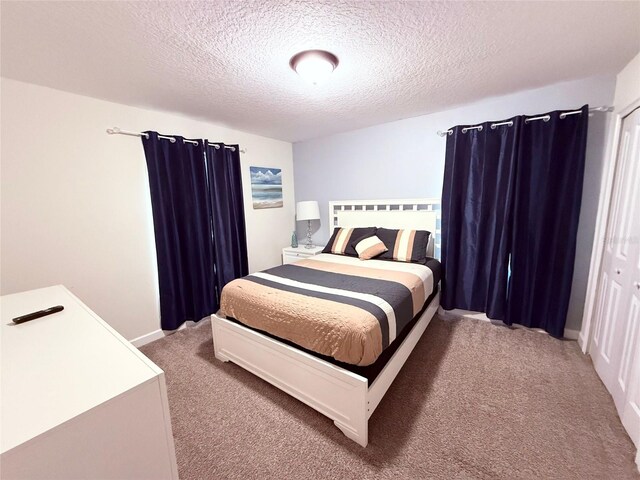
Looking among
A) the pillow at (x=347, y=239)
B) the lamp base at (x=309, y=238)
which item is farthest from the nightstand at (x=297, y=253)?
the pillow at (x=347, y=239)

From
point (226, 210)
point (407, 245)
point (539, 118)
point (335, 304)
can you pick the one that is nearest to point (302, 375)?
point (335, 304)

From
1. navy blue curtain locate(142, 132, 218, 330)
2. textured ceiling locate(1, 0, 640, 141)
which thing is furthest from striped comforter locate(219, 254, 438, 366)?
textured ceiling locate(1, 0, 640, 141)

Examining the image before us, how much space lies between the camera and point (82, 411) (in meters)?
0.70

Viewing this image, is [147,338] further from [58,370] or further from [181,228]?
[58,370]

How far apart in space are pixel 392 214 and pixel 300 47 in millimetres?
2124

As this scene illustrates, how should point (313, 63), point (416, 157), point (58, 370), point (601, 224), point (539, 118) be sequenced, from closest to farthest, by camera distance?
point (58, 370) < point (313, 63) < point (601, 224) < point (539, 118) < point (416, 157)

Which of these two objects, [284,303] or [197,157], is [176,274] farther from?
[284,303]

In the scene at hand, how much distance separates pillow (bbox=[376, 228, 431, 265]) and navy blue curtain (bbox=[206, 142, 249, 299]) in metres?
1.79

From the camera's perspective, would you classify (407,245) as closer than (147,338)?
No

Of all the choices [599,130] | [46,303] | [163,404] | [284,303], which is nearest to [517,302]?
[599,130]

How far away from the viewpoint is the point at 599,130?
2193 mm

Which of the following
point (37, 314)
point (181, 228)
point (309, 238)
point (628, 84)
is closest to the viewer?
point (37, 314)

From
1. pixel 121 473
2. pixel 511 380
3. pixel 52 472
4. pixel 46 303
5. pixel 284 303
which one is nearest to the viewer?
pixel 52 472

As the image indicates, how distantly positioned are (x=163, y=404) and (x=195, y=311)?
227cm
